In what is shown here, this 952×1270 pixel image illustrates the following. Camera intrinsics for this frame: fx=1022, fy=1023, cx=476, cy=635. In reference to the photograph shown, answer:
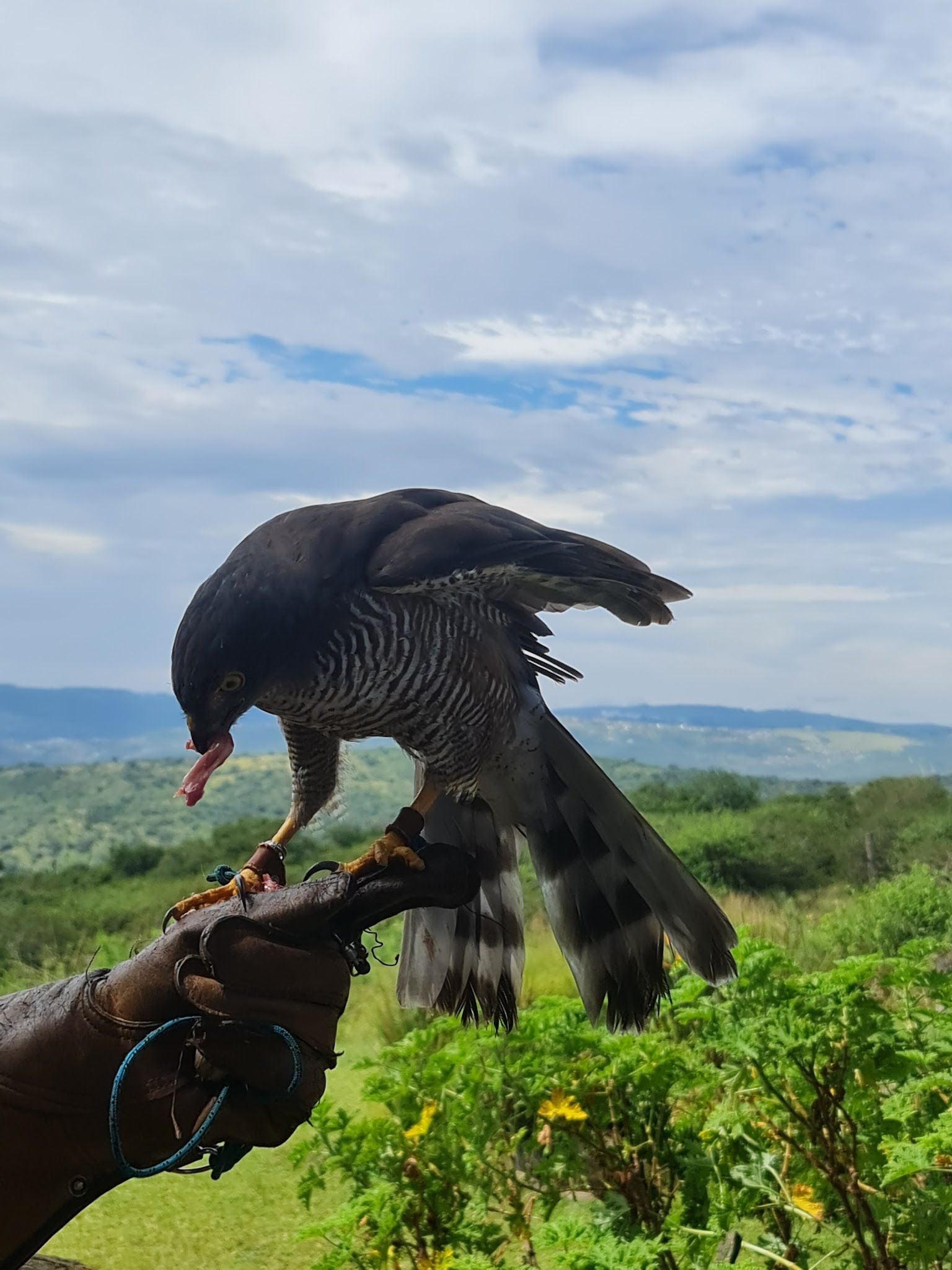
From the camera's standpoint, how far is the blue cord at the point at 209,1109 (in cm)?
173

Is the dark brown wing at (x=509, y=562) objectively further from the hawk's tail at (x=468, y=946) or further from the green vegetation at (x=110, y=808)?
the green vegetation at (x=110, y=808)

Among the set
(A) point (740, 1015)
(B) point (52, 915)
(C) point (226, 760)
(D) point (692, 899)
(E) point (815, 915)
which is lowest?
(B) point (52, 915)

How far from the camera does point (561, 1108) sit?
2.79 m

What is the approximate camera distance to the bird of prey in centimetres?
227

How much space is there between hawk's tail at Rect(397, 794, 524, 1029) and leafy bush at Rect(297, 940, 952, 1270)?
0.15 meters

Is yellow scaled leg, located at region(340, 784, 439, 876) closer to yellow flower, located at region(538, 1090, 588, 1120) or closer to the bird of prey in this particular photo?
the bird of prey

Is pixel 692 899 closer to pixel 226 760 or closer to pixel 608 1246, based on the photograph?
pixel 608 1246

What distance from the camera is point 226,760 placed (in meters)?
2.26

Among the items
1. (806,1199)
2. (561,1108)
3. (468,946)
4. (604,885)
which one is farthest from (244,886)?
(806,1199)

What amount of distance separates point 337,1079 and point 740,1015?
3.43m

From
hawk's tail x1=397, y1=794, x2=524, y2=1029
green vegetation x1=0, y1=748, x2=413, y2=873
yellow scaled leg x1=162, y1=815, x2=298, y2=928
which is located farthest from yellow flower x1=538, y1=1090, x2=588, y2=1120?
green vegetation x1=0, y1=748, x2=413, y2=873

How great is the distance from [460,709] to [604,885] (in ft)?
2.38

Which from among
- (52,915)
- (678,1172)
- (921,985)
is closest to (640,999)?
(678,1172)

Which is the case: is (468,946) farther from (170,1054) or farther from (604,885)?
(170,1054)
